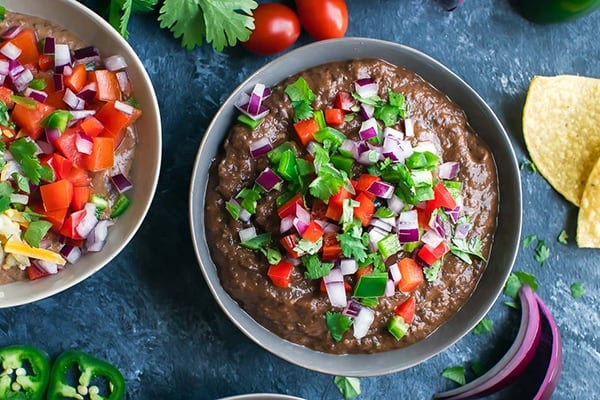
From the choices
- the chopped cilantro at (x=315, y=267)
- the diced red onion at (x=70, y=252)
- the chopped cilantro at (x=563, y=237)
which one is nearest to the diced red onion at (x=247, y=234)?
the chopped cilantro at (x=315, y=267)

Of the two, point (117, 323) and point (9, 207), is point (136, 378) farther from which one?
point (9, 207)

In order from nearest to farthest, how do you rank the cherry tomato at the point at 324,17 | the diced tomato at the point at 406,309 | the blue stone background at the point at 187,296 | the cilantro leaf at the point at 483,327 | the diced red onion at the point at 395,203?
the diced red onion at the point at 395,203, the diced tomato at the point at 406,309, the cherry tomato at the point at 324,17, the blue stone background at the point at 187,296, the cilantro leaf at the point at 483,327

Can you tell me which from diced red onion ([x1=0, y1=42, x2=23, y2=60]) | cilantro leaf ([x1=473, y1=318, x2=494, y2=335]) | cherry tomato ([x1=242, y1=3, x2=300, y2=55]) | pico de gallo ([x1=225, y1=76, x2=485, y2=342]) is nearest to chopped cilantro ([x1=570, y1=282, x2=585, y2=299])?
cilantro leaf ([x1=473, y1=318, x2=494, y2=335])

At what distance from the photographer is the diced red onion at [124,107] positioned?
3119 mm

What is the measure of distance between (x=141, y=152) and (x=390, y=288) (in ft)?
3.96

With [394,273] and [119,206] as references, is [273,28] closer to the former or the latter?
[119,206]

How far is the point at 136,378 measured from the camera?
352 centimetres

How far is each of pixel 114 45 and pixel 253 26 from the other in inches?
23.1

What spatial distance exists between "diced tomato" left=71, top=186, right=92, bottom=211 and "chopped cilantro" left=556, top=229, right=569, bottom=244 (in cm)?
222

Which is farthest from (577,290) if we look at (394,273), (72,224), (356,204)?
(72,224)

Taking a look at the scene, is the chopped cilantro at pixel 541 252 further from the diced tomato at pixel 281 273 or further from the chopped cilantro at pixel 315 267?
the diced tomato at pixel 281 273

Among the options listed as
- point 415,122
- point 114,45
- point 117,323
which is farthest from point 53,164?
point 415,122

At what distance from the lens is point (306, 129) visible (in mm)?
3123

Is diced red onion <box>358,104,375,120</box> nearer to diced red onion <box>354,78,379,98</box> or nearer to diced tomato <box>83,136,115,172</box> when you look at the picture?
diced red onion <box>354,78,379,98</box>
